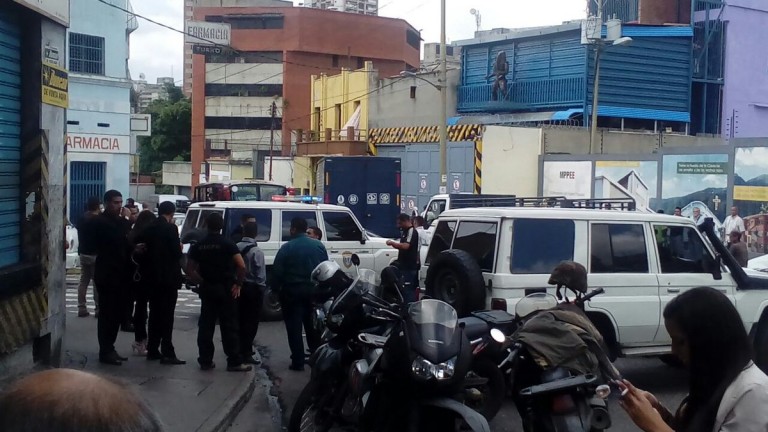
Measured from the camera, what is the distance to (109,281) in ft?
32.1

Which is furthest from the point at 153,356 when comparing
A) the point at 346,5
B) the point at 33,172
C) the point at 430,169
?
the point at 346,5

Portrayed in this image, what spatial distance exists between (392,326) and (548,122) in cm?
3085

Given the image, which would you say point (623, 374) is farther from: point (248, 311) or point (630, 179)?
point (630, 179)

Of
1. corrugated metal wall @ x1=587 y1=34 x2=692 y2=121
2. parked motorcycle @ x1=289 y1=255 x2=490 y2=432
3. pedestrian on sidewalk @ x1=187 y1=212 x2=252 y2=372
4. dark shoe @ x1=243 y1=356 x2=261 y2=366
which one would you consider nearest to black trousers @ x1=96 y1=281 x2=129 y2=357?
pedestrian on sidewalk @ x1=187 y1=212 x2=252 y2=372

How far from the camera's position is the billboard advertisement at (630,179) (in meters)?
27.1

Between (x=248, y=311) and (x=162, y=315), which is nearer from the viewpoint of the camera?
(x=162, y=315)

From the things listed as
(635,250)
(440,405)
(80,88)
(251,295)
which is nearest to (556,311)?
(440,405)

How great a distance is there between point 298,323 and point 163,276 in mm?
1665

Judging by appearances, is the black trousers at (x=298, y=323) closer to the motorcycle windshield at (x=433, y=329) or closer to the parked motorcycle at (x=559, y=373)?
the motorcycle windshield at (x=433, y=329)

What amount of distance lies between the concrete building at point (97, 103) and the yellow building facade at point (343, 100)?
53.9ft

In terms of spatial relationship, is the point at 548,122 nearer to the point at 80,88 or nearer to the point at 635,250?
the point at 80,88

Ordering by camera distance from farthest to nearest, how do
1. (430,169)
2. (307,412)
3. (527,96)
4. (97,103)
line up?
(527,96), (430,169), (97,103), (307,412)

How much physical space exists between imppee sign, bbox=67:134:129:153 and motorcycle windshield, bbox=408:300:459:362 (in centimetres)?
2622

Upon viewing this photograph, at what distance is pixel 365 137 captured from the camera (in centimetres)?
4488
